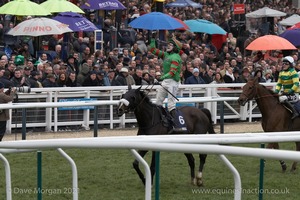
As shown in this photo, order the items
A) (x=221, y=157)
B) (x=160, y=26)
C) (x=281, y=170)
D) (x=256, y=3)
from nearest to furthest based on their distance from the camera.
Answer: (x=221, y=157)
(x=281, y=170)
(x=160, y=26)
(x=256, y=3)

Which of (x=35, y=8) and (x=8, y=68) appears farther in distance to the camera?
(x=35, y=8)

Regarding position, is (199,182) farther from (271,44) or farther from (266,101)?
(271,44)

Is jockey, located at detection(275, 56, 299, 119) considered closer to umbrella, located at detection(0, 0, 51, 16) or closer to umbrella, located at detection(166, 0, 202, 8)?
umbrella, located at detection(0, 0, 51, 16)

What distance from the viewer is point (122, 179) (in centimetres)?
1070

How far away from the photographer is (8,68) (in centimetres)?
1576

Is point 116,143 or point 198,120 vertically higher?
point 116,143

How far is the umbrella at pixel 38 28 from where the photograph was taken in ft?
58.7

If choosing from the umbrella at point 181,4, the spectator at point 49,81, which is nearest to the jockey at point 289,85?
the spectator at point 49,81

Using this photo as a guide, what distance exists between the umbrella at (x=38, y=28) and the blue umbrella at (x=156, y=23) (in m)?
1.95

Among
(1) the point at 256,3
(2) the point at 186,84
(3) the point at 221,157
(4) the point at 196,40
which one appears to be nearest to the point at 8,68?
(2) the point at 186,84

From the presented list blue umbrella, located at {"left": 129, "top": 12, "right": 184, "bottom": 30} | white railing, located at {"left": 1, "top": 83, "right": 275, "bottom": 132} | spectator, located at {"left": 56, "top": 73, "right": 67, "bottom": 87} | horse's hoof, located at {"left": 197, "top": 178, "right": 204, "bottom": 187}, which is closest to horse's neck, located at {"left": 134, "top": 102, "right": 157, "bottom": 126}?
horse's hoof, located at {"left": 197, "top": 178, "right": 204, "bottom": 187}

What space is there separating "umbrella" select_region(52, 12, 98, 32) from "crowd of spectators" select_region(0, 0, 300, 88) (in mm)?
486

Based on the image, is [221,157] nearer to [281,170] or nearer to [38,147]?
[38,147]

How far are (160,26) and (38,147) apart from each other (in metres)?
13.8
